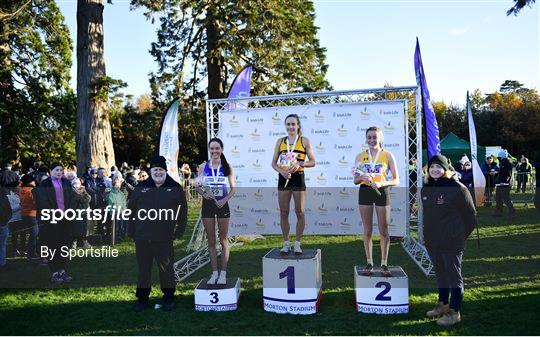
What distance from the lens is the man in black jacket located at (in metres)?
5.34

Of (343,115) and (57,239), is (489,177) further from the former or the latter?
(57,239)

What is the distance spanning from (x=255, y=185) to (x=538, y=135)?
1386 inches

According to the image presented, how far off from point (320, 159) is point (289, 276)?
112 inches

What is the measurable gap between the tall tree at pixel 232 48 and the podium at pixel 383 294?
38.1 feet

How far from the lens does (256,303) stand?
562 cm

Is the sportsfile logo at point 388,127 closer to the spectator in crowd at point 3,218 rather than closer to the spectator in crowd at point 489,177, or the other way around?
the spectator in crowd at point 3,218

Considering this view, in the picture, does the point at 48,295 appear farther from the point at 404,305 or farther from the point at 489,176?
the point at 489,176

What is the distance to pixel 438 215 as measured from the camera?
4680 millimetres

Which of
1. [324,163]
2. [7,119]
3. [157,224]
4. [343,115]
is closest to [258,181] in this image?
[324,163]

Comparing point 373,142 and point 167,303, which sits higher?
point 373,142

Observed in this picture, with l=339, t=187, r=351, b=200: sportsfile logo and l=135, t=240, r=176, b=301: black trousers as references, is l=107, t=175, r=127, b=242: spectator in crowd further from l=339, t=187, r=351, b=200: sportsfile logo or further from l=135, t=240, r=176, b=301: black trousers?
l=339, t=187, r=351, b=200: sportsfile logo

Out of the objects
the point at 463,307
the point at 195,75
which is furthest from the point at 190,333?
the point at 195,75

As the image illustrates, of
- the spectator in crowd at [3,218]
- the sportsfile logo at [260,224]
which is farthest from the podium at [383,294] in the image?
the spectator in crowd at [3,218]

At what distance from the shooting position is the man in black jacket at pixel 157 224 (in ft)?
17.5
